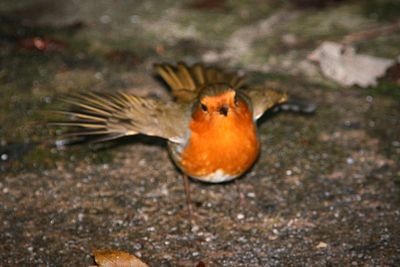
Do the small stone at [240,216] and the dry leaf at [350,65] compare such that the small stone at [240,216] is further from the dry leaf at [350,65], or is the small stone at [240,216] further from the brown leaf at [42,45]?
the brown leaf at [42,45]

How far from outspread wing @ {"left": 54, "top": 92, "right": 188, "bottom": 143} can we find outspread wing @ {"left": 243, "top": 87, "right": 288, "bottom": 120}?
16.9 inches

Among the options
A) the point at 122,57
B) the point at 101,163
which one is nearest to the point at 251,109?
the point at 101,163

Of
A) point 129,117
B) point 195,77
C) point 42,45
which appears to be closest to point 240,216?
point 129,117

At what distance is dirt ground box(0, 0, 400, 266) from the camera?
3.55m

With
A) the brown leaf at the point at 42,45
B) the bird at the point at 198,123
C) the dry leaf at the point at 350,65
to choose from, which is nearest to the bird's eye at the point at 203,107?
the bird at the point at 198,123

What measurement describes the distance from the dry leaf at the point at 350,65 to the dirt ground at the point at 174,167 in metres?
0.08

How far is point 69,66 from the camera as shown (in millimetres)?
5207

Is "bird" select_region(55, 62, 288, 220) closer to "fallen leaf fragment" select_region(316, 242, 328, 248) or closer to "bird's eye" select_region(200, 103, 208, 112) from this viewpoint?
"bird's eye" select_region(200, 103, 208, 112)

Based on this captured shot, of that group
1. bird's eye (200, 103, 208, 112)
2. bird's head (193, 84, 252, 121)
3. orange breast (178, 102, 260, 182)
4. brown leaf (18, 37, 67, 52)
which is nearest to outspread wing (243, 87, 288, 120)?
orange breast (178, 102, 260, 182)

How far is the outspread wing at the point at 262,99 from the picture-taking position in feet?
13.1

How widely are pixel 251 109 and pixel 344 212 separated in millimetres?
763

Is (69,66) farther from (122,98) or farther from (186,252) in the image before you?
(186,252)

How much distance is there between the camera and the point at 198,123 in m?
3.67

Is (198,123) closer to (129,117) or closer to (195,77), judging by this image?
(129,117)
